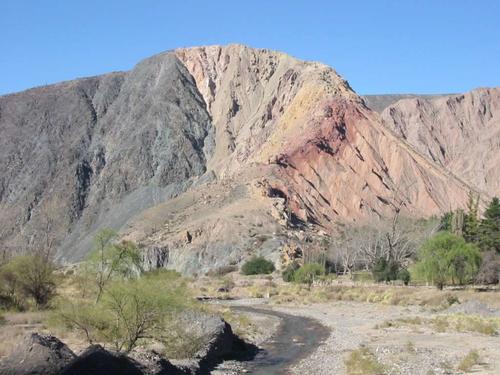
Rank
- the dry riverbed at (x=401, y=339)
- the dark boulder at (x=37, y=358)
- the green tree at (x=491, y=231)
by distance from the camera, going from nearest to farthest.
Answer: the dark boulder at (x=37, y=358) → the dry riverbed at (x=401, y=339) → the green tree at (x=491, y=231)

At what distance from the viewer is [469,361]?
2728 centimetres

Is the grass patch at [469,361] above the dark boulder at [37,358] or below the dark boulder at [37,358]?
below

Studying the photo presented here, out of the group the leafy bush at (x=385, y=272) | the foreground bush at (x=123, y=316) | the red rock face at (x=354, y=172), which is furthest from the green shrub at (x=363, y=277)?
the foreground bush at (x=123, y=316)

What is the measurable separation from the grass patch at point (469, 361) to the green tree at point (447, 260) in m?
35.8

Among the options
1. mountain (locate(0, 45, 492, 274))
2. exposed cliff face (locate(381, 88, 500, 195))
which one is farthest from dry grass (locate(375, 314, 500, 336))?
exposed cliff face (locate(381, 88, 500, 195))

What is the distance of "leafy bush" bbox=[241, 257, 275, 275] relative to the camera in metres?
96.6

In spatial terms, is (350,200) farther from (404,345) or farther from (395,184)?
(404,345)

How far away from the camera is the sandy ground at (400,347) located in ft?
90.3

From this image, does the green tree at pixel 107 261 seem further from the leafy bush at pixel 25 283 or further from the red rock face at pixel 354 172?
the red rock face at pixel 354 172

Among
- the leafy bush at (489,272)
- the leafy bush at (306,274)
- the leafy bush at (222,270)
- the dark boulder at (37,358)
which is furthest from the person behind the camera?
the leafy bush at (222,270)

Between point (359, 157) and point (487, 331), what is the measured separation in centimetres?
10123

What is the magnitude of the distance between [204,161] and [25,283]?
111 m

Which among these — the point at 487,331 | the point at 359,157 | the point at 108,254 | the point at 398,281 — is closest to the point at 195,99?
the point at 359,157

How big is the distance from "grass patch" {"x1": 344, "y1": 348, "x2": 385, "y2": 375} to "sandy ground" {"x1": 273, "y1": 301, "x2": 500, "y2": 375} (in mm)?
332
